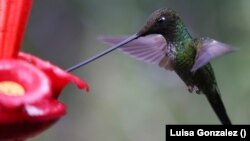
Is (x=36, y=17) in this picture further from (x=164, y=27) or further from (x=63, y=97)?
(x=164, y=27)

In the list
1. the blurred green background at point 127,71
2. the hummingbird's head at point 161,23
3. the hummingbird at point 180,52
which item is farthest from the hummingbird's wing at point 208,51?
the blurred green background at point 127,71

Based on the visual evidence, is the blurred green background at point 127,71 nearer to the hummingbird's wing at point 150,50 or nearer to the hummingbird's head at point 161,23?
the hummingbird's wing at point 150,50

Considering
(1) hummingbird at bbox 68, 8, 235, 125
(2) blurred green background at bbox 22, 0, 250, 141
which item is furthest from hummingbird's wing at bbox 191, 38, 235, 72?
(2) blurred green background at bbox 22, 0, 250, 141

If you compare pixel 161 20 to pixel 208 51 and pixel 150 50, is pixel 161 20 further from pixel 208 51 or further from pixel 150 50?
pixel 150 50

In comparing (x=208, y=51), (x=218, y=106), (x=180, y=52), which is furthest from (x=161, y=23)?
(x=218, y=106)

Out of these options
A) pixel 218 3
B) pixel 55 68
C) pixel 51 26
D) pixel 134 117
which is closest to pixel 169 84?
pixel 134 117
